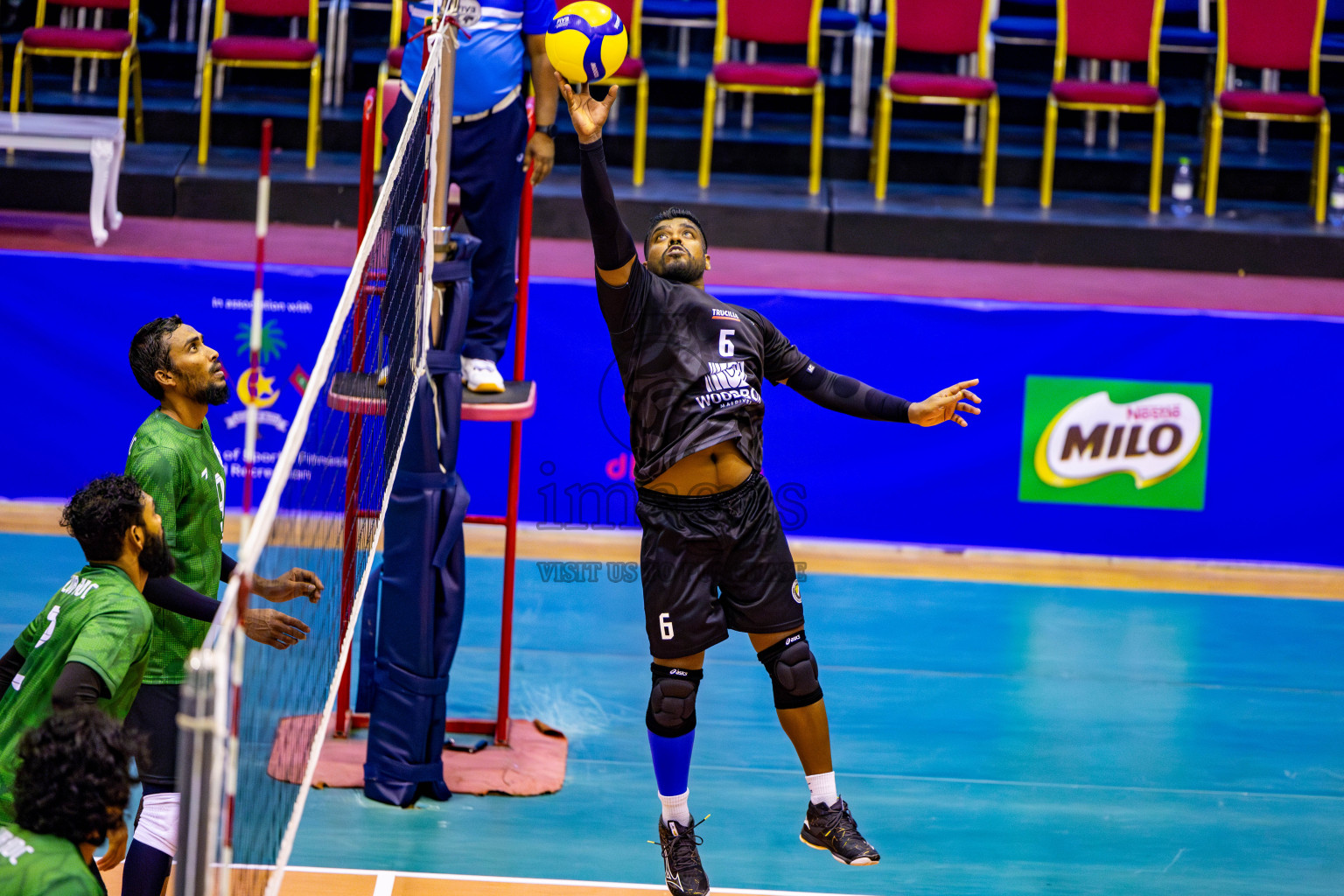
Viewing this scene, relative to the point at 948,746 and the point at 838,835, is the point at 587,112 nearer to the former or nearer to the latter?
the point at 838,835

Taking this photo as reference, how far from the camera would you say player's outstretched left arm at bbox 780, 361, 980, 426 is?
5.26 metres

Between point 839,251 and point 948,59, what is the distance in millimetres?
3084

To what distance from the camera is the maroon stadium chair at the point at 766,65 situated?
39.7ft

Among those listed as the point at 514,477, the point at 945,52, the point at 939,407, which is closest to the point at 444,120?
the point at 514,477

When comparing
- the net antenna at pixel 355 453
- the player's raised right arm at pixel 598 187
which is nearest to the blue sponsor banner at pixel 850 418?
the net antenna at pixel 355 453

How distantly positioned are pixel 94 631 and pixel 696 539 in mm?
2004

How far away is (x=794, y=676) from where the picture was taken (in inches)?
201

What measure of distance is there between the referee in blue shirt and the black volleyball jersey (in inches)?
54.4

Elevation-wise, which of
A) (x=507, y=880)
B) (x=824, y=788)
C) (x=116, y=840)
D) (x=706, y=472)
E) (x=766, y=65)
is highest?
(x=766, y=65)

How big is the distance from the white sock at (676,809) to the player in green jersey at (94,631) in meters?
1.85

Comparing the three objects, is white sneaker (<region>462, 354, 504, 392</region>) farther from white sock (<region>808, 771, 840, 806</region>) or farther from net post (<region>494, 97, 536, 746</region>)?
white sock (<region>808, 771, 840, 806</region>)

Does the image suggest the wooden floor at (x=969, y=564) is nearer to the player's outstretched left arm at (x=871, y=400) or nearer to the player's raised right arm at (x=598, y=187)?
the player's outstretched left arm at (x=871, y=400)

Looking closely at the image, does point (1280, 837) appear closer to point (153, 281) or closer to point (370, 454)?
point (370, 454)

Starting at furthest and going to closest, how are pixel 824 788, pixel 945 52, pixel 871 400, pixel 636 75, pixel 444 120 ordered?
pixel 945 52 < pixel 636 75 < pixel 444 120 < pixel 871 400 < pixel 824 788
